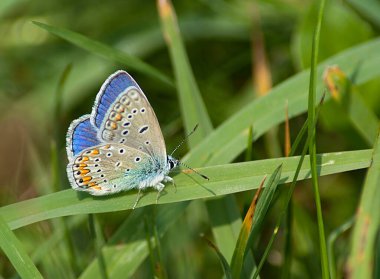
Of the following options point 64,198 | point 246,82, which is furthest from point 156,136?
point 246,82

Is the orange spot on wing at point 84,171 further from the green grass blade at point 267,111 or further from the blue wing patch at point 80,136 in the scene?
the green grass blade at point 267,111

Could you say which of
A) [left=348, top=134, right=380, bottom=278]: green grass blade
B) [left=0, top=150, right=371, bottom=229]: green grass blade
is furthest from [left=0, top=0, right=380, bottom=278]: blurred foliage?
[left=348, top=134, right=380, bottom=278]: green grass blade

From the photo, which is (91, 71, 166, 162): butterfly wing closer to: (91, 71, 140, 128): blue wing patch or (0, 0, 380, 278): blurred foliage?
(91, 71, 140, 128): blue wing patch

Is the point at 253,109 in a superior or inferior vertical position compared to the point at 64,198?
superior

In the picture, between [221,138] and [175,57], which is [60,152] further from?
[221,138]

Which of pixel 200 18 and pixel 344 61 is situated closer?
pixel 344 61

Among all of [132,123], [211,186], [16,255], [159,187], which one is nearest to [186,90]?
[132,123]
